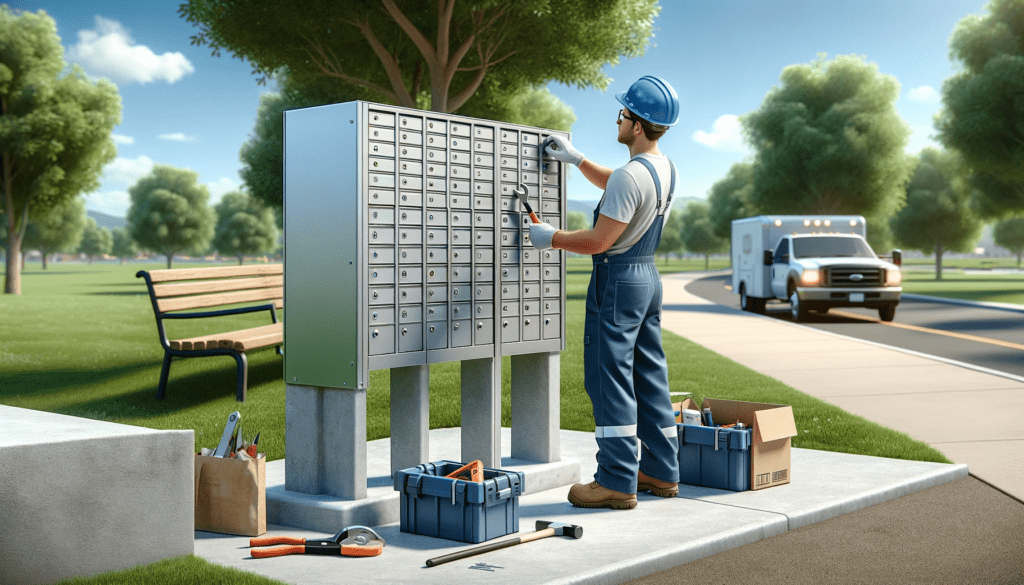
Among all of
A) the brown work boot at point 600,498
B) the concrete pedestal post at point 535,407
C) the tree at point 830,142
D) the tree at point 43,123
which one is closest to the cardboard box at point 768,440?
the brown work boot at point 600,498

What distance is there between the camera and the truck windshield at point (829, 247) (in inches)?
911

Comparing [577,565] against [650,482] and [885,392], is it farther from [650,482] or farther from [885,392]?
[885,392]

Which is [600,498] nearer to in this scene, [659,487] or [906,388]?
[659,487]

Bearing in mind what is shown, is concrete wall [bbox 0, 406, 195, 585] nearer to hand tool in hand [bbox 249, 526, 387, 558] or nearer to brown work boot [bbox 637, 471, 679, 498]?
hand tool in hand [bbox 249, 526, 387, 558]

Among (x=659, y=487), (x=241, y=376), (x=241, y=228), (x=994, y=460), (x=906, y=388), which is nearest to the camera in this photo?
(x=659, y=487)

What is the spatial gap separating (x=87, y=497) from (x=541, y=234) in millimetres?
2703

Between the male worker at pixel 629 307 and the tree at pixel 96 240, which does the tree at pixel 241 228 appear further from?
the male worker at pixel 629 307

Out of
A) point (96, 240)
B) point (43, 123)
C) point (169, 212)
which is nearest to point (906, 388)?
point (43, 123)

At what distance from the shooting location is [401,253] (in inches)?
203

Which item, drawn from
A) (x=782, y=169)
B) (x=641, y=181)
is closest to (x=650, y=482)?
(x=641, y=181)

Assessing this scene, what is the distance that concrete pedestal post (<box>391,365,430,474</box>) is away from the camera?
5441 mm

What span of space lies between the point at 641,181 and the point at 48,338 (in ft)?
43.3

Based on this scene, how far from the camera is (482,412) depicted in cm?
574

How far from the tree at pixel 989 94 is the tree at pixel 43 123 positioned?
3113cm
